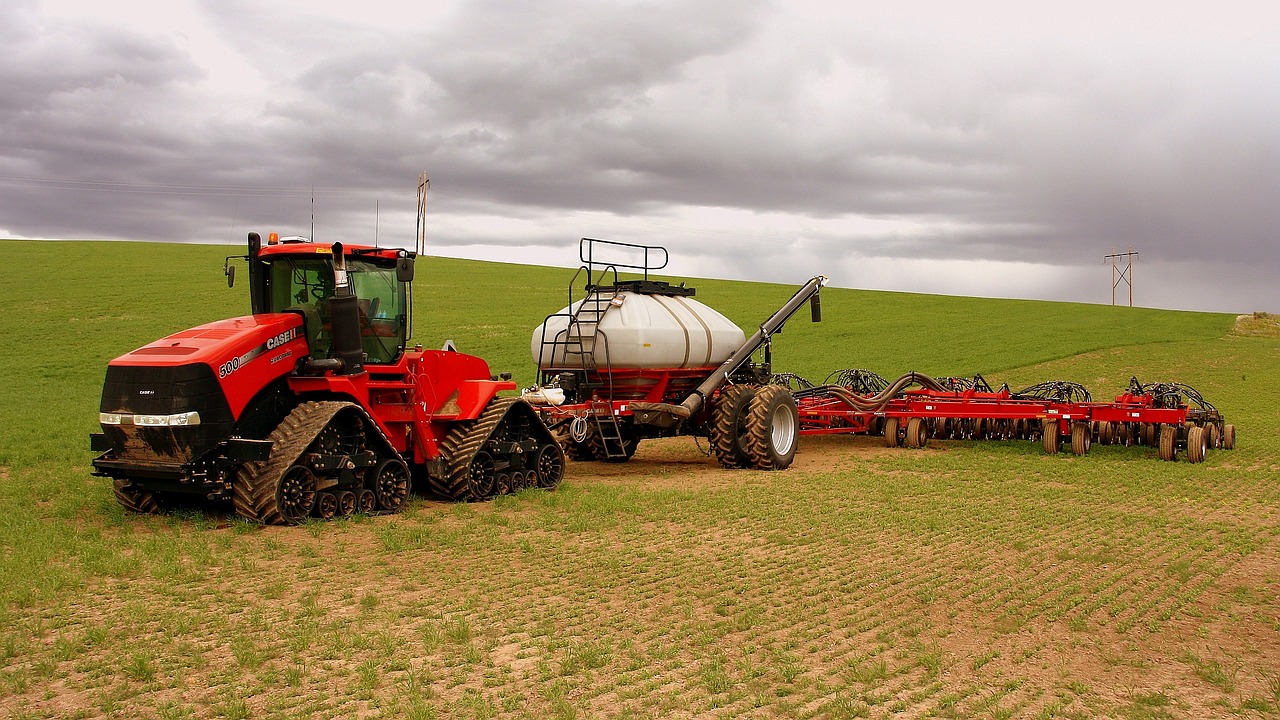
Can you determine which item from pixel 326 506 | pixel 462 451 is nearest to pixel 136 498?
pixel 326 506

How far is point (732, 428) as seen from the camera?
15609mm

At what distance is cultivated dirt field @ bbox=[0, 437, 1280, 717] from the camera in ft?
18.5

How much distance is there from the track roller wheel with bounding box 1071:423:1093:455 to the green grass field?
0.80 ft

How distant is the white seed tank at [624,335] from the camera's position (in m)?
14.9

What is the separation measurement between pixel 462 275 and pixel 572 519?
4975 centimetres

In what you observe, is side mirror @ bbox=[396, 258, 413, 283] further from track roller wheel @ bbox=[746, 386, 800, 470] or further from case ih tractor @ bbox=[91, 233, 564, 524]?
track roller wheel @ bbox=[746, 386, 800, 470]

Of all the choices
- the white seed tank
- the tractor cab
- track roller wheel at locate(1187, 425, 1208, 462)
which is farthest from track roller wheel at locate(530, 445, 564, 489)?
track roller wheel at locate(1187, 425, 1208, 462)

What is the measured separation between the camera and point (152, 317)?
39.3 meters

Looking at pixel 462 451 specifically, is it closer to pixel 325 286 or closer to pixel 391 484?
pixel 391 484

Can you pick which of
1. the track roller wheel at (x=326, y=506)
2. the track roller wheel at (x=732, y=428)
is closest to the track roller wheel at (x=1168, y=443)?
the track roller wheel at (x=732, y=428)

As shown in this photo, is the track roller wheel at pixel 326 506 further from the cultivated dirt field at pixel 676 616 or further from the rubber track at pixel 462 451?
the rubber track at pixel 462 451

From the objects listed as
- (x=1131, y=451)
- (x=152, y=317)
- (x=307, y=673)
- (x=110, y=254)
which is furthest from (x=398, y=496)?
(x=110, y=254)

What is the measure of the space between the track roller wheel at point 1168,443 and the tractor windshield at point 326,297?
12402 millimetres

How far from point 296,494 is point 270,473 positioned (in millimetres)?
361
